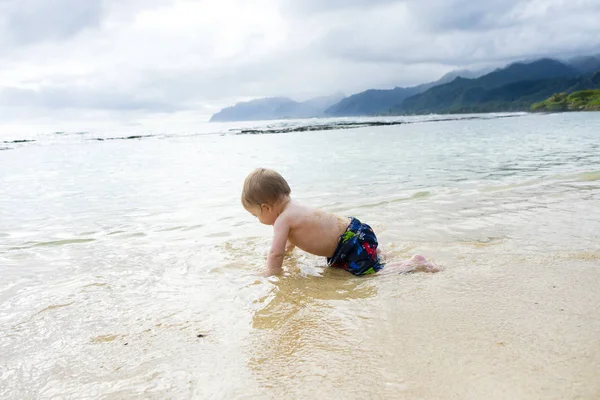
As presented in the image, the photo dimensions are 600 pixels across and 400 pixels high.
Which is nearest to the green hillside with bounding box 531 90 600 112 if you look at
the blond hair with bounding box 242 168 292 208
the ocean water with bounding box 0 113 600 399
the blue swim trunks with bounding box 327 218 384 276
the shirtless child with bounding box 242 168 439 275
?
the ocean water with bounding box 0 113 600 399

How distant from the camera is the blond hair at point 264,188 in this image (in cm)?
409

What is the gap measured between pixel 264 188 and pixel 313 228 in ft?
2.01

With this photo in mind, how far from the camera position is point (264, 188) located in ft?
13.4

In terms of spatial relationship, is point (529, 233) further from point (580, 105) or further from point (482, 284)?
point (580, 105)

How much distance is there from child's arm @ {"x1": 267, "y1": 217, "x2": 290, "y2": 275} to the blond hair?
23 cm

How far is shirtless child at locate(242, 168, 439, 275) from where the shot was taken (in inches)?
161

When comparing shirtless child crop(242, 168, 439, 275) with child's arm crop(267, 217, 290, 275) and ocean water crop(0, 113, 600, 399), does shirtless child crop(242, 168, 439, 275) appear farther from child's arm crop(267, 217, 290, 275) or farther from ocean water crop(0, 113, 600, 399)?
ocean water crop(0, 113, 600, 399)

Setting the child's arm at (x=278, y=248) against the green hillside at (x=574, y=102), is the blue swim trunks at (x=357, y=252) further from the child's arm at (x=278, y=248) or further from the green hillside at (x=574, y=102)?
the green hillside at (x=574, y=102)

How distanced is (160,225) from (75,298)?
3.11 metres

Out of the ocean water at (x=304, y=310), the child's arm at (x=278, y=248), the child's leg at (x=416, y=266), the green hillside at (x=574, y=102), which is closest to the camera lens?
the ocean water at (x=304, y=310)

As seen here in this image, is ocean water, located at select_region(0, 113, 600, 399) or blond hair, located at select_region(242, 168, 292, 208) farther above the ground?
blond hair, located at select_region(242, 168, 292, 208)

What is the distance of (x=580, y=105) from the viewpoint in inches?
3772

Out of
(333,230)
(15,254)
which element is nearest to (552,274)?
(333,230)

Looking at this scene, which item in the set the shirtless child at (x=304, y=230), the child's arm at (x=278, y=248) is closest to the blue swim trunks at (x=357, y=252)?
the shirtless child at (x=304, y=230)
